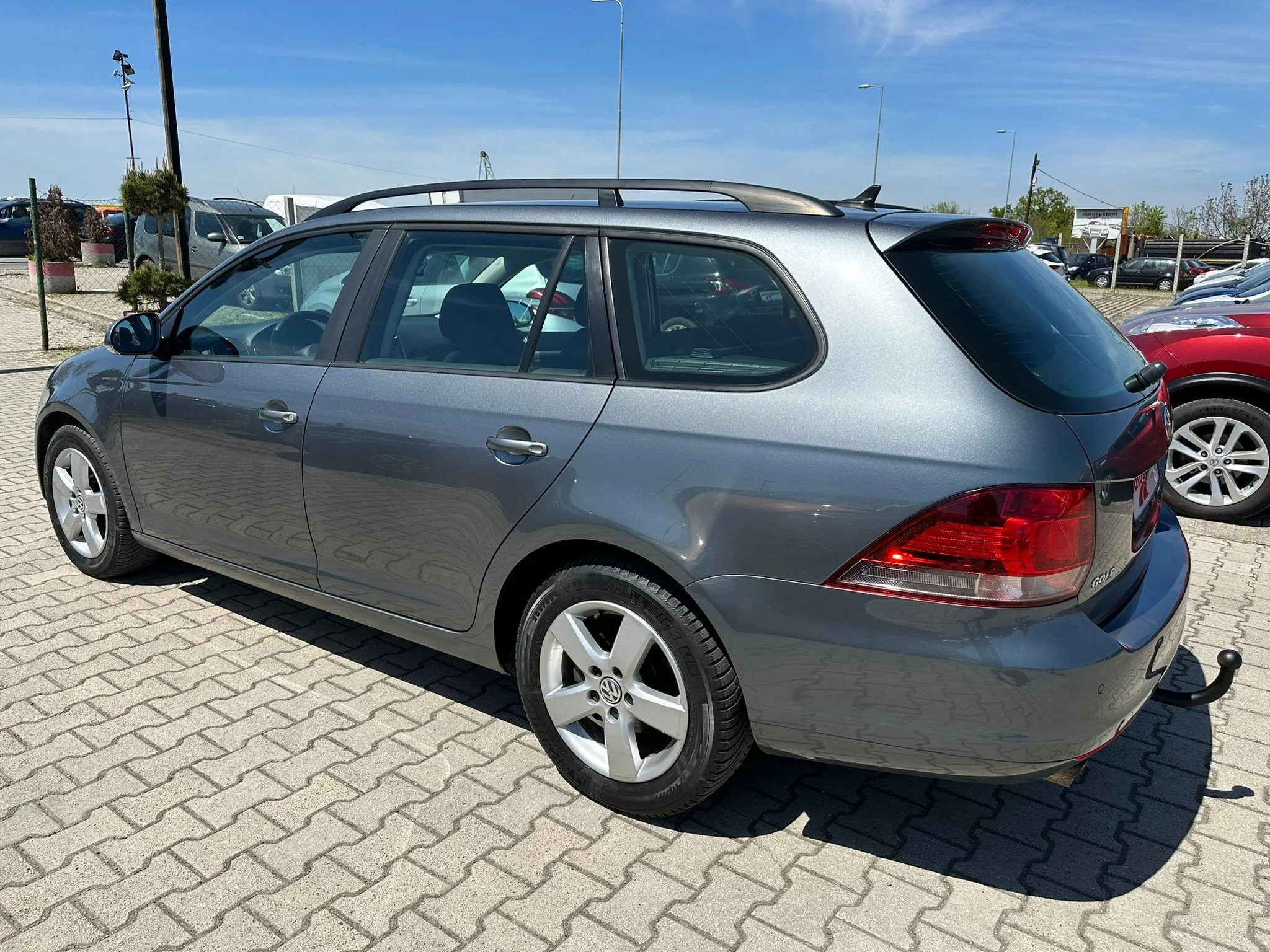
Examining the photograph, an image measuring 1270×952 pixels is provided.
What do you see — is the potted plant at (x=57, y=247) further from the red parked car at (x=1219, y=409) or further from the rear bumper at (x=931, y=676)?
the rear bumper at (x=931, y=676)

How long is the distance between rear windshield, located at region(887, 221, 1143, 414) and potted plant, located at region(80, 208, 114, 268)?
27885 millimetres

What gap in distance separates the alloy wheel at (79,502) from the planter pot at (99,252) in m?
24.6

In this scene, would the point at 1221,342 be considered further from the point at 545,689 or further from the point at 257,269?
the point at 257,269

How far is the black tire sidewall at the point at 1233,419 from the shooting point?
5711 mm

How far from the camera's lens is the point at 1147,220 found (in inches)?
3174

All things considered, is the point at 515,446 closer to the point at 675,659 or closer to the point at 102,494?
the point at 675,659

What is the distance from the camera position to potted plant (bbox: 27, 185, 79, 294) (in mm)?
20656

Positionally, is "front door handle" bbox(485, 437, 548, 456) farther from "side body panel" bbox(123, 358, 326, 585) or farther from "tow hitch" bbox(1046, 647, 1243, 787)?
"tow hitch" bbox(1046, 647, 1243, 787)

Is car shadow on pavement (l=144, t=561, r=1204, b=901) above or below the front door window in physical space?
below

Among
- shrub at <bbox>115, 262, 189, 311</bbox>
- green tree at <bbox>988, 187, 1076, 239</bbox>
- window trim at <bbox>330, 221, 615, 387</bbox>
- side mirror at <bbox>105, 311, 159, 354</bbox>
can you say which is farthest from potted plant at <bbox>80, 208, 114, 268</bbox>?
green tree at <bbox>988, 187, 1076, 239</bbox>

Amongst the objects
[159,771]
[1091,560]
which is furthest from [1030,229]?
[159,771]

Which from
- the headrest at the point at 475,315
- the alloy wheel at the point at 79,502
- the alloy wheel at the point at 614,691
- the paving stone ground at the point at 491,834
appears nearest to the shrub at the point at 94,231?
the alloy wheel at the point at 79,502

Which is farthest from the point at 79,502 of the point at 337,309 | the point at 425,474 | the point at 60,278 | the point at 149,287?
the point at 60,278

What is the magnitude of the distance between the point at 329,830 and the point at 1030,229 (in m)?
2.78
